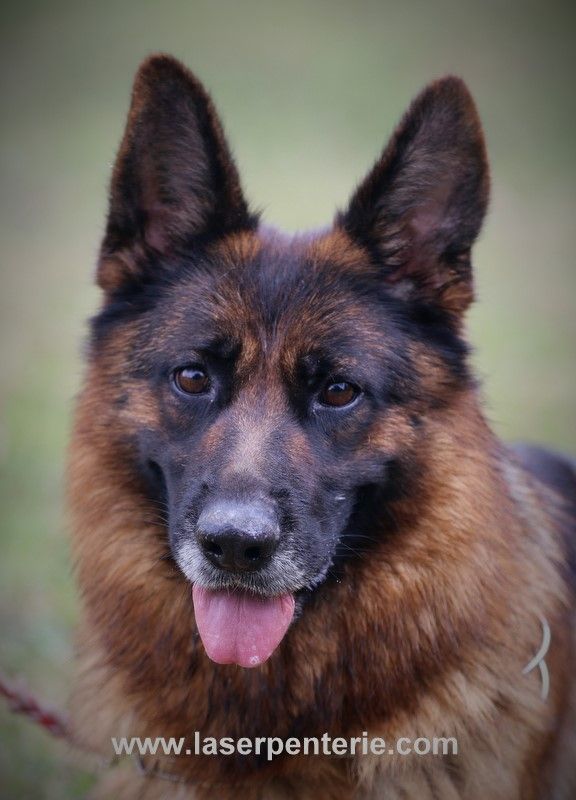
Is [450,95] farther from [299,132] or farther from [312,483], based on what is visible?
[299,132]

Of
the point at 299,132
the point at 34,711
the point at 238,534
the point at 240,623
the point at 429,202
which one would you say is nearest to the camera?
the point at 238,534

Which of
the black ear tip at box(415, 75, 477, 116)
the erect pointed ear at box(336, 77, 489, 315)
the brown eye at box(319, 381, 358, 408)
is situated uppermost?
the black ear tip at box(415, 75, 477, 116)

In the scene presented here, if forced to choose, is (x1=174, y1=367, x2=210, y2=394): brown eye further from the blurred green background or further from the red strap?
the blurred green background

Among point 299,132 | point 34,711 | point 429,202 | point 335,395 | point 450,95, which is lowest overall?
point 34,711

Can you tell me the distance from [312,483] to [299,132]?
577 inches

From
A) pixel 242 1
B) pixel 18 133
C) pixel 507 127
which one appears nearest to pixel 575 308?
pixel 507 127

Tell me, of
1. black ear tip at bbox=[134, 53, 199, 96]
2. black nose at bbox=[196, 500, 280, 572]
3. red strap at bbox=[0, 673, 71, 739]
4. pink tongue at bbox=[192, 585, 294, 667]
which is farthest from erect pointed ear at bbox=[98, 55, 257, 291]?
red strap at bbox=[0, 673, 71, 739]

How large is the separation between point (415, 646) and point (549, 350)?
24.4ft

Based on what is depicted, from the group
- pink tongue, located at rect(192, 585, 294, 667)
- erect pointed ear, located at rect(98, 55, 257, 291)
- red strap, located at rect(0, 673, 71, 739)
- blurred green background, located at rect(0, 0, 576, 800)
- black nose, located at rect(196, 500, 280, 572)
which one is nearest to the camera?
black nose, located at rect(196, 500, 280, 572)

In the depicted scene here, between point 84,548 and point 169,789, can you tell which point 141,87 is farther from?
point 169,789

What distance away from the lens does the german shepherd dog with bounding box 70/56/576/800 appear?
2998 millimetres

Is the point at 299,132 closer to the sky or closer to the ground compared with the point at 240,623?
closer to the sky

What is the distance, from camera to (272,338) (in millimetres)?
3043

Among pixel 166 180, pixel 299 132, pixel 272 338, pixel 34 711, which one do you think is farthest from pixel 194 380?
pixel 299 132
